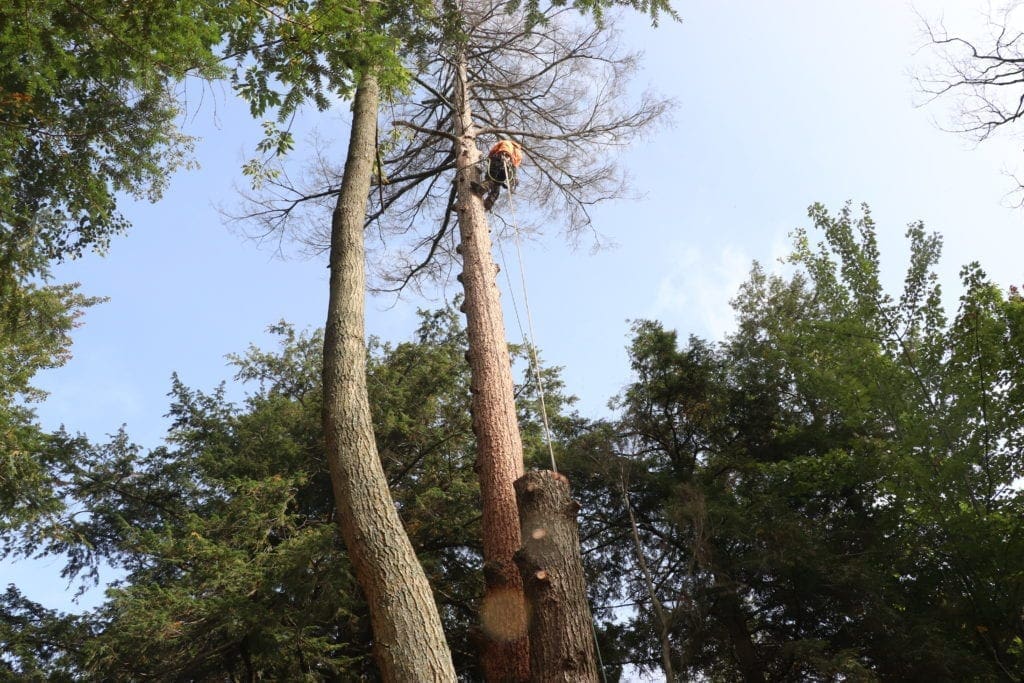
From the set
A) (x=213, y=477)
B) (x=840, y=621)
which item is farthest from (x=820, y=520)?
(x=213, y=477)

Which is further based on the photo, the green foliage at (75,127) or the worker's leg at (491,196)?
the worker's leg at (491,196)

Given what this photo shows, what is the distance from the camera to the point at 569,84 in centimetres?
972

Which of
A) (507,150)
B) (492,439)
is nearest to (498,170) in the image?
(507,150)

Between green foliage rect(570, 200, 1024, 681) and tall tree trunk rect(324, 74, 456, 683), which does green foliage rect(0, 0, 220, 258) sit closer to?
tall tree trunk rect(324, 74, 456, 683)

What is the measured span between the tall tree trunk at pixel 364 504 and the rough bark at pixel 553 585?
22.8 inches

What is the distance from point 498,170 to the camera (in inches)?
292

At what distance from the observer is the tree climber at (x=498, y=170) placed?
738 centimetres

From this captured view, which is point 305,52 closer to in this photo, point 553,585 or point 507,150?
point 507,150

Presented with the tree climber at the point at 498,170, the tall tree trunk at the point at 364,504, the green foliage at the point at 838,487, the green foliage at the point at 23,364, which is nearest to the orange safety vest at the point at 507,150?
the tree climber at the point at 498,170

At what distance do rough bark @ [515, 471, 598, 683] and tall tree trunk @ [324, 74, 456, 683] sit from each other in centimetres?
58

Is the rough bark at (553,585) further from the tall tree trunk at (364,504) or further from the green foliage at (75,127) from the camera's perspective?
the green foliage at (75,127)

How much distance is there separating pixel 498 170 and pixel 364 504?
4343 millimetres

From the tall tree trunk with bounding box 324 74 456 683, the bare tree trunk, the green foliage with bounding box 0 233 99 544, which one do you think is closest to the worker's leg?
the bare tree trunk

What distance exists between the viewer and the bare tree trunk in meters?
4.81
